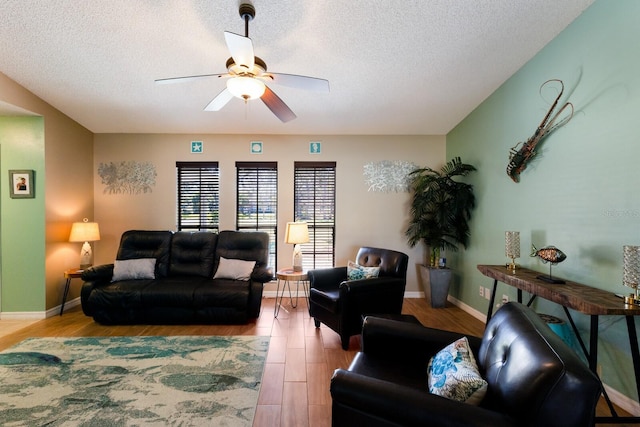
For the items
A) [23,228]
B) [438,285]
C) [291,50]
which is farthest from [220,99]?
[438,285]

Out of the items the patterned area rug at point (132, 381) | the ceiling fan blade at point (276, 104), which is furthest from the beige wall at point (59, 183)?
the ceiling fan blade at point (276, 104)

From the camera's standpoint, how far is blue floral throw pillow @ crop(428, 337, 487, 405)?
1194 millimetres

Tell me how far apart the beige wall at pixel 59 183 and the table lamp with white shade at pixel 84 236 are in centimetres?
18

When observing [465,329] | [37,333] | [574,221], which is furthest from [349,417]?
[37,333]

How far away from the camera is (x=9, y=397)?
2.05 m

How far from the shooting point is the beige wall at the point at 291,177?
4434mm

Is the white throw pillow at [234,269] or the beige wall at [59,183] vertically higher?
the beige wall at [59,183]

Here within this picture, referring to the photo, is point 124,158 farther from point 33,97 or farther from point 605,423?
point 605,423

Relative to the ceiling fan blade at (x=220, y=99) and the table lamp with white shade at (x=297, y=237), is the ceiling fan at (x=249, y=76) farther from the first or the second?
the table lamp with white shade at (x=297, y=237)

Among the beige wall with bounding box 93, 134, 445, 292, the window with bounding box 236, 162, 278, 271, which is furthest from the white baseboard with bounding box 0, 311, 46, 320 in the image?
the window with bounding box 236, 162, 278, 271

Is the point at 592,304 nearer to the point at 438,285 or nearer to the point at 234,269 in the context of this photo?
the point at 438,285

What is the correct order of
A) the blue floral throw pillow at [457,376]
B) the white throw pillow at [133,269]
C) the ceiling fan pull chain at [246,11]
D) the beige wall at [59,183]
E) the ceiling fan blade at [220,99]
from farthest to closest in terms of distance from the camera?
the white throw pillow at [133,269]
the beige wall at [59,183]
the ceiling fan blade at [220,99]
the ceiling fan pull chain at [246,11]
the blue floral throw pillow at [457,376]

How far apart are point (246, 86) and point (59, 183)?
340 centimetres

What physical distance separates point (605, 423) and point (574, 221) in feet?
4.55
